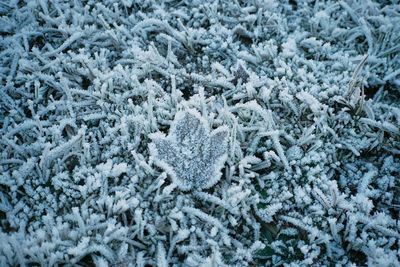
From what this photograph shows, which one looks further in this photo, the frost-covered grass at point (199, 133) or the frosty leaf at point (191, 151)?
the frosty leaf at point (191, 151)

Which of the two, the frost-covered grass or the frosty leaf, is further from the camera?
the frosty leaf

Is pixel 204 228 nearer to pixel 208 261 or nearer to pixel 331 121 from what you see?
pixel 208 261

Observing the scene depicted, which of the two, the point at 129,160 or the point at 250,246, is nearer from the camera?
the point at 250,246

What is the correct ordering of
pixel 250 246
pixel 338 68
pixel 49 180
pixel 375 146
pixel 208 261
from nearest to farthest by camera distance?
pixel 208 261 < pixel 250 246 < pixel 49 180 < pixel 375 146 < pixel 338 68

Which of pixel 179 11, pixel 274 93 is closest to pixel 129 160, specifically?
pixel 274 93

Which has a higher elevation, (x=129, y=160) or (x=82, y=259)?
(x=129, y=160)
